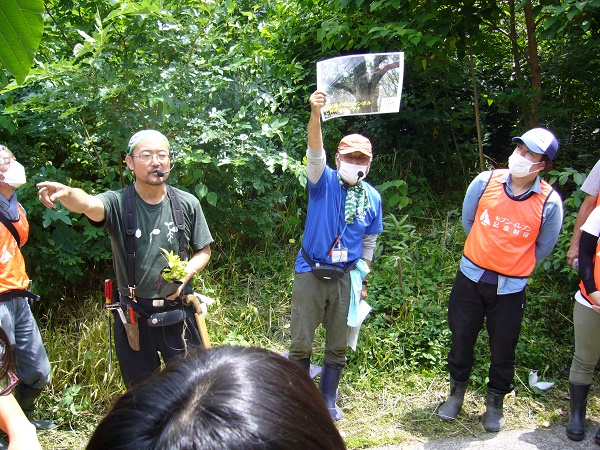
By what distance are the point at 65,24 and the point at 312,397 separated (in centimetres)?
480

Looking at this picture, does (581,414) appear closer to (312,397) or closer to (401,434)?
(401,434)

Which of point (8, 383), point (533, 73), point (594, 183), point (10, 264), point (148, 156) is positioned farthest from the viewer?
point (533, 73)

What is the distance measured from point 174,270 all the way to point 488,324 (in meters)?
2.16

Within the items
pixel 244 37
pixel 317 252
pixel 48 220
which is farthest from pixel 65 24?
pixel 317 252

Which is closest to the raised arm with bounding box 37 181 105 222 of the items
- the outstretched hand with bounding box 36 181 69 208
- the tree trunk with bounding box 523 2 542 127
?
the outstretched hand with bounding box 36 181 69 208

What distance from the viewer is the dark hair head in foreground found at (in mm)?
829

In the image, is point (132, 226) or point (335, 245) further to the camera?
point (335, 245)

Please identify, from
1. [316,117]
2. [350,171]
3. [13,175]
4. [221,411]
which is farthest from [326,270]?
[221,411]

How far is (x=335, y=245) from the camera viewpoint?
147 inches

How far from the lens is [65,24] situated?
482 centimetres

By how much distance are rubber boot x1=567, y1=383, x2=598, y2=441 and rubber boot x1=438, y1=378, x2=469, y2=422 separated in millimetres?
701

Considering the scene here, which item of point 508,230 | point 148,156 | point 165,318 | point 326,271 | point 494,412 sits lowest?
point 494,412

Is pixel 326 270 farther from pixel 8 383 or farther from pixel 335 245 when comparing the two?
pixel 8 383

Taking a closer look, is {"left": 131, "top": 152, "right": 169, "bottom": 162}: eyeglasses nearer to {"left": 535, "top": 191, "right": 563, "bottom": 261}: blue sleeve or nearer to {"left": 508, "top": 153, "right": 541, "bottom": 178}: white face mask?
{"left": 508, "top": 153, "right": 541, "bottom": 178}: white face mask
